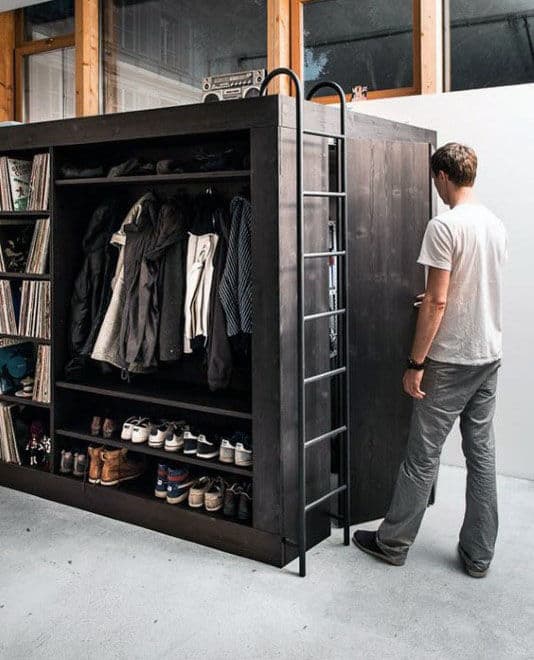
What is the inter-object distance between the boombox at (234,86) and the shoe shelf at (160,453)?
1.80 metres

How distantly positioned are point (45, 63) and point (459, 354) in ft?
15.4

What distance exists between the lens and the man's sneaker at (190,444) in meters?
3.46

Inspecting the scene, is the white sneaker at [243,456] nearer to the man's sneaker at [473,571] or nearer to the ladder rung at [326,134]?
the man's sneaker at [473,571]

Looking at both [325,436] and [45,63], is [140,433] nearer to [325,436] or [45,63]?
[325,436]

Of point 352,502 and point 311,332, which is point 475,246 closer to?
point 311,332

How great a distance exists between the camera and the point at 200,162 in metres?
3.42

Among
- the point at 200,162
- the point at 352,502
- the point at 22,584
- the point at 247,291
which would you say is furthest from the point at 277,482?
the point at 200,162

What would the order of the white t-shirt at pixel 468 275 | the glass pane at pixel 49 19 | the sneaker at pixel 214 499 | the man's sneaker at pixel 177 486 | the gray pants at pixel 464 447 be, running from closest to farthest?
the white t-shirt at pixel 468 275 → the gray pants at pixel 464 447 → the sneaker at pixel 214 499 → the man's sneaker at pixel 177 486 → the glass pane at pixel 49 19

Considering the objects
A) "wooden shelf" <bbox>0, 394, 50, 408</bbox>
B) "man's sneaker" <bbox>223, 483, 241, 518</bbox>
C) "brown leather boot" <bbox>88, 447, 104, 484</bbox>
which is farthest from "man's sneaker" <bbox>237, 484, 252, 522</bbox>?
"wooden shelf" <bbox>0, 394, 50, 408</bbox>

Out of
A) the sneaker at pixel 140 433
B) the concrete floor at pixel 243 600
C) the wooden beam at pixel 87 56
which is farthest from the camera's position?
the wooden beam at pixel 87 56

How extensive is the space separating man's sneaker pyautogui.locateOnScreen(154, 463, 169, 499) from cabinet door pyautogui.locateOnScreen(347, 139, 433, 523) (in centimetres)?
94

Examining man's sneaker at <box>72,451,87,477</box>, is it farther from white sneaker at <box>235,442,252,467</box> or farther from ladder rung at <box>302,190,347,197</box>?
ladder rung at <box>302,190,347,197</box>

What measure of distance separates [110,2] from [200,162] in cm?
295

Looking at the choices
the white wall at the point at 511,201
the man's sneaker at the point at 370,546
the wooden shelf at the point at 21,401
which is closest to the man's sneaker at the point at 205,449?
the man's sneaker at the point at 370,546
